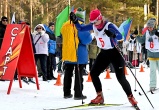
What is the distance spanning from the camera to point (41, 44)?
446 inches

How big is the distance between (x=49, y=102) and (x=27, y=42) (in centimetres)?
214

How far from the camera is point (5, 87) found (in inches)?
390

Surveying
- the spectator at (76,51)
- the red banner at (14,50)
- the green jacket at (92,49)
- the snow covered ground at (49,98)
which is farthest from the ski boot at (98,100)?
the green jacket at (92,49)

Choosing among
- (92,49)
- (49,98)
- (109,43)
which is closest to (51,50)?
(92,49)

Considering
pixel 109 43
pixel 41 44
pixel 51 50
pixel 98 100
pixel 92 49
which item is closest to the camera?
pixel 109 43

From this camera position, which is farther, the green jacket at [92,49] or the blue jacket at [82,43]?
the green jacket at [92,49]

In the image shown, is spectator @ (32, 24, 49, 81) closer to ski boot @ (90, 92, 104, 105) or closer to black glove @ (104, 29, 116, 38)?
ski boot @ (90, 92, 104, 105)

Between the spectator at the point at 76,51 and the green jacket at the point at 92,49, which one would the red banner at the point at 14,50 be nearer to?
the spectator at the point at 76,51

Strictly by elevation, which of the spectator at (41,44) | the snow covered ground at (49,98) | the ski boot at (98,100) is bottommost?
the snow covered ground at (49,98)

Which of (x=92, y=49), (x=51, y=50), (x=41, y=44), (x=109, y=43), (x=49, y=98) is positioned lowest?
(x=49, y=98)

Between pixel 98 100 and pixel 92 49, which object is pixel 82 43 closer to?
pixel 98 100

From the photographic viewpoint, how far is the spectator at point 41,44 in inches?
440

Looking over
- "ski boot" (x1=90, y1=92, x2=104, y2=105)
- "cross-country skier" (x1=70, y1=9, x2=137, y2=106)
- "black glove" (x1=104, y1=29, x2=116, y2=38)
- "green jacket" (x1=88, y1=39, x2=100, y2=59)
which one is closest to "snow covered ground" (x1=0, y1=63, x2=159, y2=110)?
"ski boot" (x1=90, y1=92, x2=104, y2=105)

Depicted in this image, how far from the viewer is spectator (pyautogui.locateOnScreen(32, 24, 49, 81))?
36.7 ft
